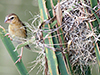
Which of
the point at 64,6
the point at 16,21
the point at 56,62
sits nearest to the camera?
the point at 56,62

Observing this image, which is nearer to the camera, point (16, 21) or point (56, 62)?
point (56, 62)

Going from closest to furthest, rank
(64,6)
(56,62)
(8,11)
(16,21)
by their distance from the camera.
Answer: (56,62) → (64,6) → (16,21) → (8,11)

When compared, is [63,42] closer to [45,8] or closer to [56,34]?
[56,34]

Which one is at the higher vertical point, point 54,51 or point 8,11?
point 8,11

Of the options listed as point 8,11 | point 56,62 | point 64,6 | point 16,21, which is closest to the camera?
point 56,62

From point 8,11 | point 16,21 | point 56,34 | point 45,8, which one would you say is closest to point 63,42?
point 56,34

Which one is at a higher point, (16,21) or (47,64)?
(16,21)

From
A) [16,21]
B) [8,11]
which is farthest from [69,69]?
[8,11]

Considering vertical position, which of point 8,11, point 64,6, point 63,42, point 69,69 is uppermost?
point 8,11

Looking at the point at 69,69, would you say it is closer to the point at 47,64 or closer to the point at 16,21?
the point at 47,64
